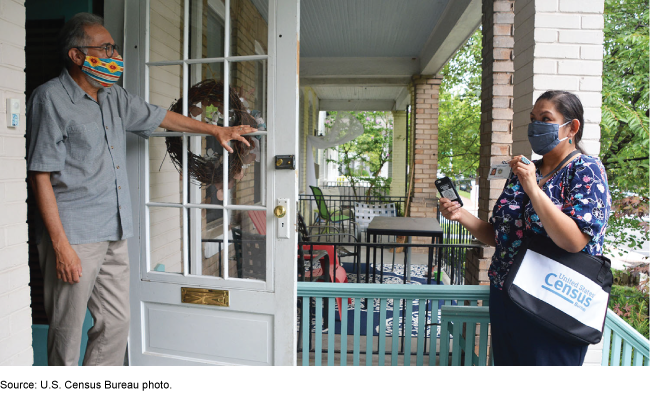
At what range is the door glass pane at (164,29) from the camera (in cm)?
219

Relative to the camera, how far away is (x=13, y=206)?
1.51m

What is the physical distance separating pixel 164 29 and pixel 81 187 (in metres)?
1.05

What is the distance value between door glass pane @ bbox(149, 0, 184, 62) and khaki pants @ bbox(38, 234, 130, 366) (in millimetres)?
1039

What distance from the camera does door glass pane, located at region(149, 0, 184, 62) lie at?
219 cm

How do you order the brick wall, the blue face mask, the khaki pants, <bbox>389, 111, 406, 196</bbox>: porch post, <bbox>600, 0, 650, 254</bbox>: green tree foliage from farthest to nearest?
<bbox>389, 111, 406, 196</bbox>: porch post → the brick wall → <bbox>600, 0, 650, 254</bbox>: green tree foliage → the khaki pants → the blue face mask

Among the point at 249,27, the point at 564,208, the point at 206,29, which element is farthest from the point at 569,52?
the point at 206,29

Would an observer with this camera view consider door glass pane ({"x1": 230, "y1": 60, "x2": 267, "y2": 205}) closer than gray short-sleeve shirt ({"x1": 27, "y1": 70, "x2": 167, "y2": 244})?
No

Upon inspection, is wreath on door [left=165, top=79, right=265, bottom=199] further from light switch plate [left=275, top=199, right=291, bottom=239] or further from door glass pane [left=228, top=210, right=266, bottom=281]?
light switch plate [left=275, top=199, right=291, bottom=239]

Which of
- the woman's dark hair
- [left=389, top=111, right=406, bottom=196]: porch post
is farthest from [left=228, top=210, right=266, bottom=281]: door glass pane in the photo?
[left=389, top=111, right=406, bottom=196]: porch post

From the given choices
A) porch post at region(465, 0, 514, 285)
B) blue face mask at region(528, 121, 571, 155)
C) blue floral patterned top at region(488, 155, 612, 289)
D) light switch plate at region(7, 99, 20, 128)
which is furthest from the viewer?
porch post at region(465, 0, 514, 285)

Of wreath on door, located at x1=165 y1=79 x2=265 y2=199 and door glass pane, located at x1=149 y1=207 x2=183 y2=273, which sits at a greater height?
wreath on door, located at x1=165 y1=79 x2=265 y2=199

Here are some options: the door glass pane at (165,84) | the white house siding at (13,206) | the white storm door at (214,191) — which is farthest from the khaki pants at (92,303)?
the door glass pane at (165,84)

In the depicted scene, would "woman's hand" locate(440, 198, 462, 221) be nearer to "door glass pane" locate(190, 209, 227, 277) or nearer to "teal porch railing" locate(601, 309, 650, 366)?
"teal porch railing" locate(601, 309, 650, 366)

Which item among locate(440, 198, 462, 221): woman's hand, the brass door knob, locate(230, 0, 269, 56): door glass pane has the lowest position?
the brass door knob
